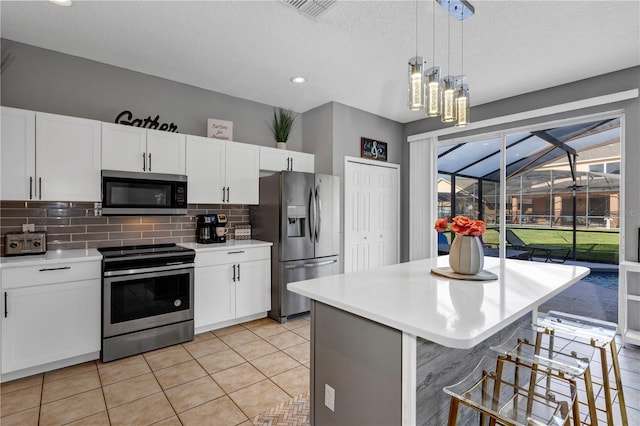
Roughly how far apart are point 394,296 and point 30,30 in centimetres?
350

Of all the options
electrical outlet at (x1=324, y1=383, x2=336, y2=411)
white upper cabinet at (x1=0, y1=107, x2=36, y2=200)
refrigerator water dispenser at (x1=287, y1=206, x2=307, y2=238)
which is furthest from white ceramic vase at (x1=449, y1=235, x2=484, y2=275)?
white upper cabinet at (x1=0, y1=107, x2=36, y2=200)

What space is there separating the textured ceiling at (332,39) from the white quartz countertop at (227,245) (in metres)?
1.83

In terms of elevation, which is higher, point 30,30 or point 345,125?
point 30,30

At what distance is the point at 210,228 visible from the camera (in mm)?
3762

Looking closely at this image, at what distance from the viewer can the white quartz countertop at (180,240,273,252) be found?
335 centimetres

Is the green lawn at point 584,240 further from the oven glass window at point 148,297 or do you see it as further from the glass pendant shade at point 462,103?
the oven glass window at point 148,297

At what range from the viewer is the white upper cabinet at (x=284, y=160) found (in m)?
4.04

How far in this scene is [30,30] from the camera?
2678mm

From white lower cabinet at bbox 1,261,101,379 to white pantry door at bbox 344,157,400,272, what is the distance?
9.47 ft

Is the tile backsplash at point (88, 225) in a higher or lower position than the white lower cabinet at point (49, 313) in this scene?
higher

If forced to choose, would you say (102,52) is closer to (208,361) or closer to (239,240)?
(239,240)

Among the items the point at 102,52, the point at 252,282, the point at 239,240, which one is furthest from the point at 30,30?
the point at 252,282

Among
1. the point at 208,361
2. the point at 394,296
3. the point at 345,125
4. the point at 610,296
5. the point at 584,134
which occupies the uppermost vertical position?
the point at 345,125

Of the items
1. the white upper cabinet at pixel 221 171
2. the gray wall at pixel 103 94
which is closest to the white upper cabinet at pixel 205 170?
the white upper cabinet at pixel 221 171
